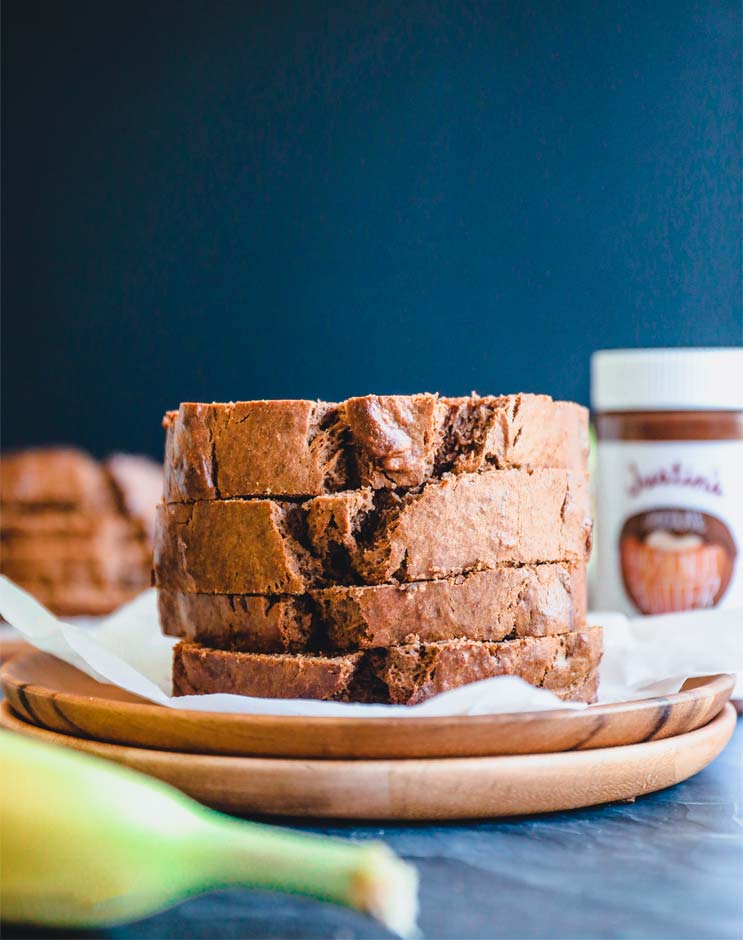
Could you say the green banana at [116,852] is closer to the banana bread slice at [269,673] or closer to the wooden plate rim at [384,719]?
the wooden plate rim at [384,719]

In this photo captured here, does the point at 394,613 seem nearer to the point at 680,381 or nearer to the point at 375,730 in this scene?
the point at 375,730

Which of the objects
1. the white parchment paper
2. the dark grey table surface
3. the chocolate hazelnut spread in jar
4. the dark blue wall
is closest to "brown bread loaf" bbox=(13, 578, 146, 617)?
the dark blue wall

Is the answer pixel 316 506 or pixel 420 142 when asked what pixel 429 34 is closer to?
pixel 420 142

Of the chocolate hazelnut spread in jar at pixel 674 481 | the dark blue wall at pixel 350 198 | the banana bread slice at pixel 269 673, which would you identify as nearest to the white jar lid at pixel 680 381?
the chocolate hazelnut spread in jar at pixel 674 481

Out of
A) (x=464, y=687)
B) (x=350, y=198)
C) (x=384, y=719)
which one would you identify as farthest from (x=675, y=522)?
(x=350, y=198)

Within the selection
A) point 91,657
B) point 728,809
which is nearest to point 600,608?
point 728,809

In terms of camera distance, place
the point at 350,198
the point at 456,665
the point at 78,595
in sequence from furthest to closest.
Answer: the point at 350,198 < the point at 78,595 < the point at 456,665

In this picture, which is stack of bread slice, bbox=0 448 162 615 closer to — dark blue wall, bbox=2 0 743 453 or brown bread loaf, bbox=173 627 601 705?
dark blue wall, bbox=2 0 743 453
